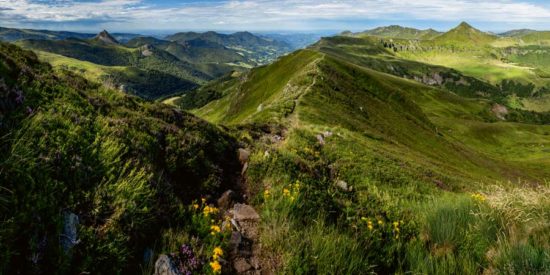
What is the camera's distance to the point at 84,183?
529 centimetres

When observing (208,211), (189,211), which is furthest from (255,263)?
(189,211)

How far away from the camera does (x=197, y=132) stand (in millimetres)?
10203

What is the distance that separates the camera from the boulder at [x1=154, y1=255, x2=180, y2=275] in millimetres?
4676

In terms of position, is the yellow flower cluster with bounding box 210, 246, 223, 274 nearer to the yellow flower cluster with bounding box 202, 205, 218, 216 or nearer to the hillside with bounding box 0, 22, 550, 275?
the hillside with bounding box 0, 22, 550, 275

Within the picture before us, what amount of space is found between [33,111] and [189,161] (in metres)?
3.20

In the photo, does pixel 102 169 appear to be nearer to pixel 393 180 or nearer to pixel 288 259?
pixel 288 259

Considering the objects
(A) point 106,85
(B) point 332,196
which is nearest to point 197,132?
(A) point 106,85

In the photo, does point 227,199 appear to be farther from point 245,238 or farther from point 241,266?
point 241,266

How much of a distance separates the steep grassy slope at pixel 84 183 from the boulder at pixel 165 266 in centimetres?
23

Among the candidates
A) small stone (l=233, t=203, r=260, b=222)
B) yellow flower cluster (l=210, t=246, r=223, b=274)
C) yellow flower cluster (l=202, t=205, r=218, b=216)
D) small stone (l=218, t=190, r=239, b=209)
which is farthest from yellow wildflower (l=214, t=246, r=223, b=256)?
small stone (l=218, t=190, r=239, b=209)

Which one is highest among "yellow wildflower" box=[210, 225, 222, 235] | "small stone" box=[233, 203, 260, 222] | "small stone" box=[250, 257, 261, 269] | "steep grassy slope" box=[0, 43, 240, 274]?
"steep grassy slope" box=[0, 43, 240, 274]

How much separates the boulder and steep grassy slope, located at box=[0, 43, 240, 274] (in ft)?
0.77

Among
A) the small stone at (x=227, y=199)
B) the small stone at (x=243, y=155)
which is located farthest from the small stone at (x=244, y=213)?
the small stone at (x=243, y=155)

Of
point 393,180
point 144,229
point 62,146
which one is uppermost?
point 62,146
